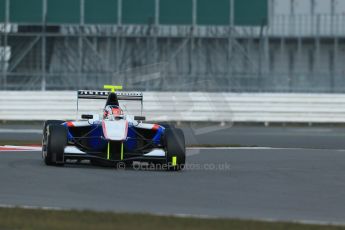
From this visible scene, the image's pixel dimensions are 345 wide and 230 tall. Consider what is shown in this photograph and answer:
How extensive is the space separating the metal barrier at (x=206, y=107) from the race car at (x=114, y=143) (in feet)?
43.3

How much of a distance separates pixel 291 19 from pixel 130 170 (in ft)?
66.0

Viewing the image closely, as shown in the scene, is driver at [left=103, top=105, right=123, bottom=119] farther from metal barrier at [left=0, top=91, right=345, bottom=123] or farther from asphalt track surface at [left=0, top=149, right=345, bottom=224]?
metal barrier at [left=0, top=91, right=345, bottom=123]

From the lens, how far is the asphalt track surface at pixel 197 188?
984 cm

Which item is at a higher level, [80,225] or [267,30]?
[267,30]

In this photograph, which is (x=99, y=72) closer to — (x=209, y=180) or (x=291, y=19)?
(x=291, y=19)

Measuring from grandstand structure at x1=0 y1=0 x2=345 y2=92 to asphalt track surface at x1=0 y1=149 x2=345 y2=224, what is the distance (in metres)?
15.9

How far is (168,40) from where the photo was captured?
3294 cm

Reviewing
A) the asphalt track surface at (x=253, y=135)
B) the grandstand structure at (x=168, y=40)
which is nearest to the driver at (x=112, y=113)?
the asphalt track surface at (x=253, y=135)

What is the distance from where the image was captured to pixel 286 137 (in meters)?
23.4

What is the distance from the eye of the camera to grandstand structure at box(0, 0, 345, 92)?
31.9 metres

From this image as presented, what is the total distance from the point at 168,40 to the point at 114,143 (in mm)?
19389

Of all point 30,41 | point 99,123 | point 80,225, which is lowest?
point 80,225

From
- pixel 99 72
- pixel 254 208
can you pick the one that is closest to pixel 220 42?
pixel 99 72

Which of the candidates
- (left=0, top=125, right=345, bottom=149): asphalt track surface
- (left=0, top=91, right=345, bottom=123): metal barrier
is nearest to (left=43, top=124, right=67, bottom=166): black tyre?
(left=0, top=125, right=345, bottom=149): asphalt track surface
